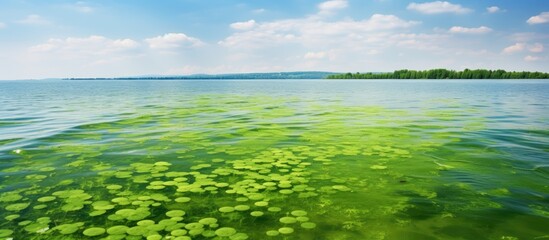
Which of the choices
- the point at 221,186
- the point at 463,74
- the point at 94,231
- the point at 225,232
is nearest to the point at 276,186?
the point at 221,186

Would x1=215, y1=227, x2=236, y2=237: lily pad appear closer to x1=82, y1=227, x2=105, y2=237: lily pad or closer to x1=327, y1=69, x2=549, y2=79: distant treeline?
x1=82, y1=227, x2=105, y2=237: lily pad

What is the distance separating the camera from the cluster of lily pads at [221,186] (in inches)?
199

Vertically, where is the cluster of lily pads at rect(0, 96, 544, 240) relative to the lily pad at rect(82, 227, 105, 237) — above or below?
below

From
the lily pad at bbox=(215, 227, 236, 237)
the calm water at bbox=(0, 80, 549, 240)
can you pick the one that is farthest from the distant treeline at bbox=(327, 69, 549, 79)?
the lily pad at bbox=(215, 227, 236, 237)

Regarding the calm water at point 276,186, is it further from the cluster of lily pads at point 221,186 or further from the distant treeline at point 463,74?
the distant treeline at point 463,74

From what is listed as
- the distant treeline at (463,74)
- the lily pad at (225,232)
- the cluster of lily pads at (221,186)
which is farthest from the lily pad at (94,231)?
the distant treeline at (463,74)

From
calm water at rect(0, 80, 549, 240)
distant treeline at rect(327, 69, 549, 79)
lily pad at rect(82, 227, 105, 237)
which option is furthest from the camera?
distant treeline at rect(327, 69, 549, 79)

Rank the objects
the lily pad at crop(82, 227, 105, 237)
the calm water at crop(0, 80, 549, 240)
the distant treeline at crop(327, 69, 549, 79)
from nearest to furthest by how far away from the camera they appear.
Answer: the lily pad at crop(82, 227, 105, 237) < the calm water at crop(0, 80, 549, 240) < the distant treeline at crop(327, 69, 549, 79)

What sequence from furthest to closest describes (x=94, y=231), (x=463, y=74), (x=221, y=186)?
1. (x=463, y=74)
2. (x=221, y=186)
3. (x=94, y=231)

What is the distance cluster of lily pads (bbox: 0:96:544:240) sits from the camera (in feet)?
16.6

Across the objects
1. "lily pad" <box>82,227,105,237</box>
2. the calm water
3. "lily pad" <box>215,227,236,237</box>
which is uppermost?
"lily pad" <box>82,227,105,237</box>

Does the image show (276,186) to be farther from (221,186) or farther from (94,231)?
(94,231)

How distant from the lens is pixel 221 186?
270 inches

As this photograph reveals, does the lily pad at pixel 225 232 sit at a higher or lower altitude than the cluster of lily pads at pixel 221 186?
higher
